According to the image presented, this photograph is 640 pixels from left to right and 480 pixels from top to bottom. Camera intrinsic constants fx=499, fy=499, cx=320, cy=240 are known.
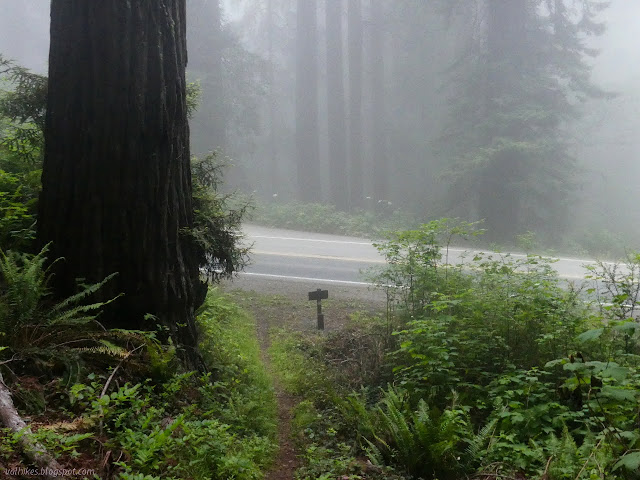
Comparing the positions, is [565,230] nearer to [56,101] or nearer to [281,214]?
[281,214]

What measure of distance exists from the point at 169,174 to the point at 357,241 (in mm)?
15823

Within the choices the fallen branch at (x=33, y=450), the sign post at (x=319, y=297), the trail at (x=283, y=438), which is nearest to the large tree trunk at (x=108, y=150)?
the trail at (x=283, y=438)

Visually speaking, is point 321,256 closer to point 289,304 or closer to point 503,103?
point 289,304

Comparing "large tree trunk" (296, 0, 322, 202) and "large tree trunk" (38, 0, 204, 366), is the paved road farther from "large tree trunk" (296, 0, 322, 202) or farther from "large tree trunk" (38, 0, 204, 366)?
"large tree trunk" (296, 0, 322, 202)

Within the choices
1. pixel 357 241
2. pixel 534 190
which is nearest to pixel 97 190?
pixel 357 241

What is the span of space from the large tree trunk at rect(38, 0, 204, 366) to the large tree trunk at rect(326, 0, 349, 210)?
1057 inches

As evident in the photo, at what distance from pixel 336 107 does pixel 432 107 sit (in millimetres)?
6575

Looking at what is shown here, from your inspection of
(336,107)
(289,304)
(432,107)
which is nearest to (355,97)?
(336,107)

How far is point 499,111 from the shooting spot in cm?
2441

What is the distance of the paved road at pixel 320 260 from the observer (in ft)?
49.6

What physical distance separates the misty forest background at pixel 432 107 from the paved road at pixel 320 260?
26.9ft

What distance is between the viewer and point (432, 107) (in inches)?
1345

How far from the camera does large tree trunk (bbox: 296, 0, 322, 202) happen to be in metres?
33.3

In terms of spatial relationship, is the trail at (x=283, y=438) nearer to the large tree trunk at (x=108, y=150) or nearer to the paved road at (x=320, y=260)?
the large tree trunk at (x=108, y=150)
